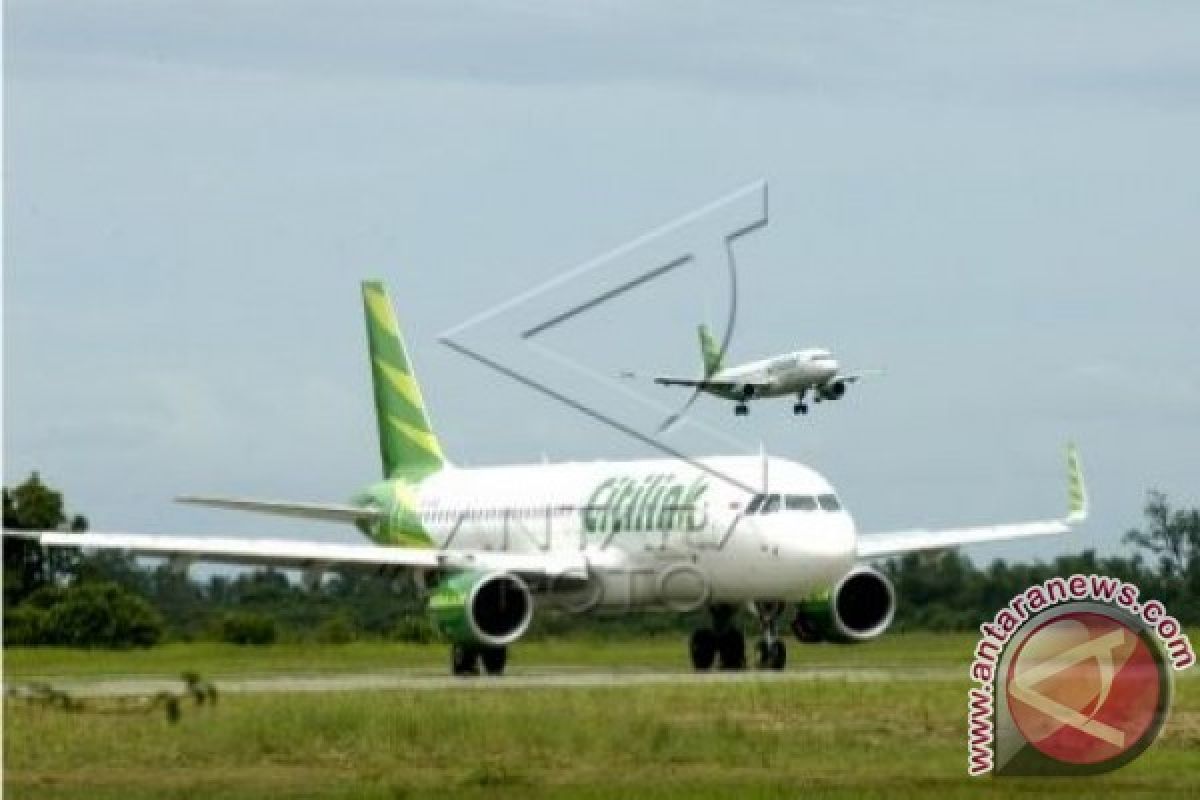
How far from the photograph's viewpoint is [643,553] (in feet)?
Answer: 177

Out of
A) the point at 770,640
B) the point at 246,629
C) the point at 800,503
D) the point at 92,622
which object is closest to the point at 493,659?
the point at 770,640

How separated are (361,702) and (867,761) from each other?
324 inches

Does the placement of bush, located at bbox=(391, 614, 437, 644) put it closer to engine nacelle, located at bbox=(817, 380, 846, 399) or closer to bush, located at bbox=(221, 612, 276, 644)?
bush, located at bbox=(221, 612, 276, 644)

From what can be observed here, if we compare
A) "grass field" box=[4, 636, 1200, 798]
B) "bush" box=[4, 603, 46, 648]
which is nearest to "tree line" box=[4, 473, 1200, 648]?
"bush" box=[4, 603, 46, 648]

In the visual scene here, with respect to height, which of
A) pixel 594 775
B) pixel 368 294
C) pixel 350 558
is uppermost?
pixel 368 294

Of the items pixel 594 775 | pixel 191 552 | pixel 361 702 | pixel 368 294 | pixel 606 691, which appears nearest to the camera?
pixel 594 775

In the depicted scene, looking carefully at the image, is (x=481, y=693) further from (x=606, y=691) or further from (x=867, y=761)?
(x=867, y=761)

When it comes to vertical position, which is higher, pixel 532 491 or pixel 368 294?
pixel 368 294

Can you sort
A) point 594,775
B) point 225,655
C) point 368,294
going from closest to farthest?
point 594,775 < point 225,655 < point 368,294

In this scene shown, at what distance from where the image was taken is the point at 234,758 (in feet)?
101

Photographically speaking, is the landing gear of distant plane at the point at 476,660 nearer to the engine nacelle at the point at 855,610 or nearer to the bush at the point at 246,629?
the engine nacelle at the point at 855,610

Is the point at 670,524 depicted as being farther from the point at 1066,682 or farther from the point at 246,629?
the point at 1066,682

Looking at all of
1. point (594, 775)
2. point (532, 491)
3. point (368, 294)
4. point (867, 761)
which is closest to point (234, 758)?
point (594, 775)

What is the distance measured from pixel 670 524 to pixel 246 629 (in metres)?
16.4
